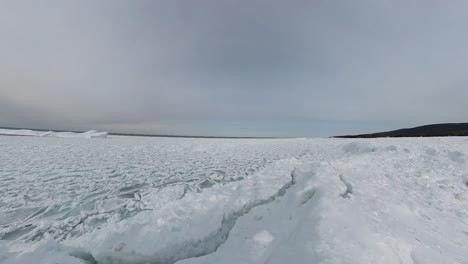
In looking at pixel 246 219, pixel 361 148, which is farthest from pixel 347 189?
pixel 361 148

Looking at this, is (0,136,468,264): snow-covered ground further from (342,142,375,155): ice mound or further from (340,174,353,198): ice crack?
(342,142,375,155): ice mound

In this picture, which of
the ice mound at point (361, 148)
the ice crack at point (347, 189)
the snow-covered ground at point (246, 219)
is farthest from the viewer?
the ice mound at point (361, 148)

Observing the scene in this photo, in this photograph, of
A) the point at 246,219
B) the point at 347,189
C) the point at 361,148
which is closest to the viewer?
the point at 246,219

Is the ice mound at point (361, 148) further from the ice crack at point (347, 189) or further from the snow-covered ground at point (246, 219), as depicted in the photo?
the ice crack at point (347, 189)

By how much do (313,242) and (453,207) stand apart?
4.31 meters

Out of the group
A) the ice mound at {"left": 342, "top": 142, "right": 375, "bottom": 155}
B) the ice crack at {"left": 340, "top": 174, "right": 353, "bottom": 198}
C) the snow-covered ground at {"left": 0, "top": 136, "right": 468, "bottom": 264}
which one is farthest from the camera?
the ice mound at {"left": 342, "top": 142, "right": 375, "bottom": 155}

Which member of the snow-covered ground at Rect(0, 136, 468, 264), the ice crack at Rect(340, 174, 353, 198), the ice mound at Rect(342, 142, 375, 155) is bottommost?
the snow-covered ground at Rect(0, 136, 468, 264)

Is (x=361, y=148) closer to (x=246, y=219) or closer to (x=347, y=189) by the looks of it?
(x=347, y=189)

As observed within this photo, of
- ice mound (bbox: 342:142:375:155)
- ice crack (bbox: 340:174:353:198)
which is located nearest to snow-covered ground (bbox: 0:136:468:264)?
ice crack (bbox: 340:174:353:198)

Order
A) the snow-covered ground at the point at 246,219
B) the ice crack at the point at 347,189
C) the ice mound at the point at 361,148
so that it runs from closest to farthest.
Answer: the snow-covered ground at the point at 246,219, the ice crack at the point at 347,189, the ice mound at the point at 361,148

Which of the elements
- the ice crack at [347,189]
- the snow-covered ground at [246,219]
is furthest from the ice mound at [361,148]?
the ice crack at [347,189]

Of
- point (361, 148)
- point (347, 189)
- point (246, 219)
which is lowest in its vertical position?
point (246, 219)

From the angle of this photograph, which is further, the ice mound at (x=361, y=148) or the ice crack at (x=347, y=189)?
the ice mound at (x=361, y=148)

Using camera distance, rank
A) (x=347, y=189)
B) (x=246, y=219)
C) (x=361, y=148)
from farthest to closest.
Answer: (x=361, y=148), (x=347, y=189), (x=246, y=219)
